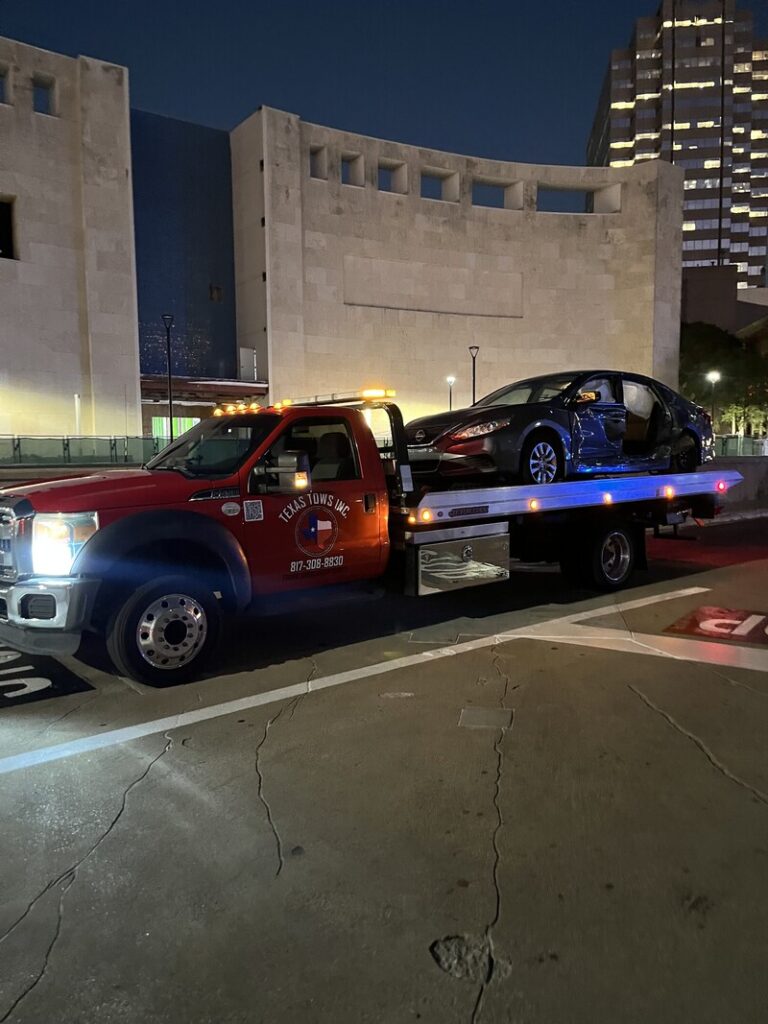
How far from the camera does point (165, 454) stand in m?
6.72

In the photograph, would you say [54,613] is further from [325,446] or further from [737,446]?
[737,446]

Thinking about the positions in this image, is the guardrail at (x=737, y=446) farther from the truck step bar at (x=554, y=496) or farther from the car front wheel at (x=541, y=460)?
the car front wheel at (x=541, y=460)

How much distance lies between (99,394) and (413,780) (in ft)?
111

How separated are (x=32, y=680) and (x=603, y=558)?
6.25 meters

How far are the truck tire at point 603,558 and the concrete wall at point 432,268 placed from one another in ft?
106

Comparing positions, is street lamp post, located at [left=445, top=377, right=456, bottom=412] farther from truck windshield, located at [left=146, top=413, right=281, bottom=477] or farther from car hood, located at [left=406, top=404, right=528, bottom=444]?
truck windshield, located at [left=146, top=413, right=281, bottom=477]

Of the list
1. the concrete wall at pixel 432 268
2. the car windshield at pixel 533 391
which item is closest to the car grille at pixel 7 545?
the car windshield at pixel 533 391

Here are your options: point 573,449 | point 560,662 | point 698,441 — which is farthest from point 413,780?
point 698,441

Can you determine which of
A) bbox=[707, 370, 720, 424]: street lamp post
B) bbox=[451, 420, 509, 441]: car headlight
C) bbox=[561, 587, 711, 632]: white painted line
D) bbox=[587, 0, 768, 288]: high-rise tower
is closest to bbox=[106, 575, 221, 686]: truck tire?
bbox=[451, 420, 509, 441]: car headlight

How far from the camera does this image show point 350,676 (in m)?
5.83

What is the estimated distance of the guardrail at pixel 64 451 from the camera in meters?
23.9

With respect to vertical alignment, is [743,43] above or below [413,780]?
above

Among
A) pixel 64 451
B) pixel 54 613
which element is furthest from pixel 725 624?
pixel 64 451

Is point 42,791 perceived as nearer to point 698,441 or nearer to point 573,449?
point 573,449
